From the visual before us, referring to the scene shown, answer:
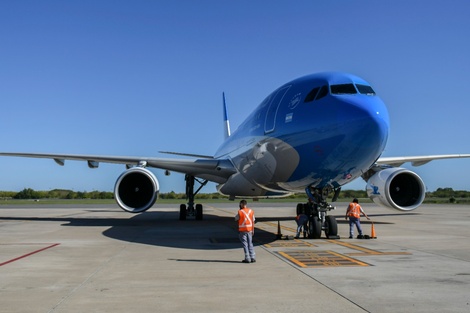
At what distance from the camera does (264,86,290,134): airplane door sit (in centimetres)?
1230

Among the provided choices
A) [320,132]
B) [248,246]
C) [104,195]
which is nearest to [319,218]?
[320,132]

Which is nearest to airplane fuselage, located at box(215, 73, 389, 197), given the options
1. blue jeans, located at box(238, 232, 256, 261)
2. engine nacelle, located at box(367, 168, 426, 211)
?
blue jeans, located at box(238, 232, 256, 261)

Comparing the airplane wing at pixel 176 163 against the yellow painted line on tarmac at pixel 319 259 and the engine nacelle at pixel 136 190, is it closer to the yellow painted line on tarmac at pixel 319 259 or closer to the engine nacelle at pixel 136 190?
the engine nacelle at pixel 136 190

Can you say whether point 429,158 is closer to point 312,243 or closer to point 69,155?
point 312,243

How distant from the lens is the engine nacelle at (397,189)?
47.7ft

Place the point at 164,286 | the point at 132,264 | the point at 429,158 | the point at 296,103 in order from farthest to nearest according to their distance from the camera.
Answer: the point at 429,158
the point at 296,103
the point at 132,264
the point at 164,286

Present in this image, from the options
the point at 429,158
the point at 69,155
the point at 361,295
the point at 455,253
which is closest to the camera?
the point at 361,295

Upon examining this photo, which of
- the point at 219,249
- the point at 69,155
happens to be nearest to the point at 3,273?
the point at 219,249

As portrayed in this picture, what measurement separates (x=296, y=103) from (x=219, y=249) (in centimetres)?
386

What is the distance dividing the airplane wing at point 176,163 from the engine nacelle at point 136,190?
1499 mm

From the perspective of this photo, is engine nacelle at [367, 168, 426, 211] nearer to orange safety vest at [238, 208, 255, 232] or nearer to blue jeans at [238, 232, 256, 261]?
orange safety vest at [238, 208, 255, 232]

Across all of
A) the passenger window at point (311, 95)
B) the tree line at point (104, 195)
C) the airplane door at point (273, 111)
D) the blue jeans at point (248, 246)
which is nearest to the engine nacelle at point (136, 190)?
the airplane door at point (273, 111)

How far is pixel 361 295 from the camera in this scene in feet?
18.6

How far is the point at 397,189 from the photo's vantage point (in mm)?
15281
